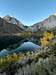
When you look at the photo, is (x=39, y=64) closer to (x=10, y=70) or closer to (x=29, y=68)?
(x=29, y=68)

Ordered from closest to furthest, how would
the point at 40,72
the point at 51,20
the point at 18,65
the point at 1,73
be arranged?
the point at 40,72, the point at 1,73, the point at 18,65, the point at 51,20

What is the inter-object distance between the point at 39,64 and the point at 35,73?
47cm

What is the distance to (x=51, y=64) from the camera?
17.5ft

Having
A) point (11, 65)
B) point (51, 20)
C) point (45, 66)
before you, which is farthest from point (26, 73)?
point (51, 20)

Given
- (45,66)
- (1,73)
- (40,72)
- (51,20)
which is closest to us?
(40,72)

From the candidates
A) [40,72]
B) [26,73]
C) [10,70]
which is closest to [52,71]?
[40,72]

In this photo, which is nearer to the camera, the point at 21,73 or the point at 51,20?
the point at 21,73

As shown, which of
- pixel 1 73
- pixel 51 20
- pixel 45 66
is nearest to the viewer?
pixel 45 66

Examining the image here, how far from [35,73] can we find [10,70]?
1.05m

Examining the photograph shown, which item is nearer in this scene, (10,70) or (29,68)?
(29,68)

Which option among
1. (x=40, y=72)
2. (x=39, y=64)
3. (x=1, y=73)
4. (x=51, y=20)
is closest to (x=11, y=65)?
(x=1, y=73)

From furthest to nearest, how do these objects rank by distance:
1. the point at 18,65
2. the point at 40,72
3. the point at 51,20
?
the point at 51,20 < the point at 18,65 < the point at 40,72

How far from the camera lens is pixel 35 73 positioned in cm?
495

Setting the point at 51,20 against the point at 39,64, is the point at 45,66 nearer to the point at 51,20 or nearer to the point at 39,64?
the point at 39,64
